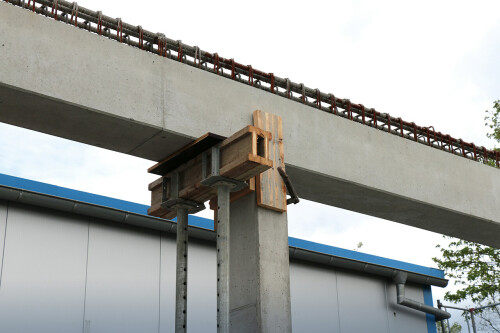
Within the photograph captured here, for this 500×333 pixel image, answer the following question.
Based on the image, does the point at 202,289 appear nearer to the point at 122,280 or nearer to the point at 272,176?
the point at 122,280

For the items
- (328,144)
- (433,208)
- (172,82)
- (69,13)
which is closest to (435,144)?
(433,208)

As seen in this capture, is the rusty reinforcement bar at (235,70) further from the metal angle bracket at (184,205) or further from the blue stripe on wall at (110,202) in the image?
the blue stripe on wall at (110,202)

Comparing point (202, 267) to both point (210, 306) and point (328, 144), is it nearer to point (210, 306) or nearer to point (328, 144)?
point (210, 306)

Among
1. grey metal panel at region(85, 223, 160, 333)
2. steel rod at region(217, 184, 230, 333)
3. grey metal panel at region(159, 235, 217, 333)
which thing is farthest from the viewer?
grey metal panel at region(159, 235, 217, 333)

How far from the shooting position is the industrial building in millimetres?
15219

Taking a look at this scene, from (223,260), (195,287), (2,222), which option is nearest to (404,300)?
(195,287)

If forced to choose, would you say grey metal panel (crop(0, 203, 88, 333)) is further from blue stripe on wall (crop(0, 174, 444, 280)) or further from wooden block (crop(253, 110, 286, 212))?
wooden block (crop(253, 110, 286, 212))

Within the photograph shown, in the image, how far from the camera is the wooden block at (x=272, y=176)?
10.9m

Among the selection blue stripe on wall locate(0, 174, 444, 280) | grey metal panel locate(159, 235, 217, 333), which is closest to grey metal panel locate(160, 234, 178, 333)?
grey metal panel locate(159, 235, 217, 333)

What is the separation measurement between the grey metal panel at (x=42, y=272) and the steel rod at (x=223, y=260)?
6660 millimetres

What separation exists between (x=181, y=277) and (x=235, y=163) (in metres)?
1.93

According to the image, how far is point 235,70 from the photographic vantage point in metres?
11.8

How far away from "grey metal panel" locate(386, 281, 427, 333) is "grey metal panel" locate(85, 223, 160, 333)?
854cm

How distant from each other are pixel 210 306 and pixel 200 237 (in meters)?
1.72
